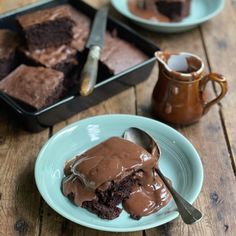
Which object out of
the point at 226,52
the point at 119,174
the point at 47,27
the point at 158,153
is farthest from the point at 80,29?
the point at 119,174

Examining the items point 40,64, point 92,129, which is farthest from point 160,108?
point 40,64

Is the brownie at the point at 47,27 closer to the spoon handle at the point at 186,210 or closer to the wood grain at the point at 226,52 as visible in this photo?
the wood grain at the point at 226,52

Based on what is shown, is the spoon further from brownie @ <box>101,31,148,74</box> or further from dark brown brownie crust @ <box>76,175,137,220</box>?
brownie @ <box>101,31,148,74</box>

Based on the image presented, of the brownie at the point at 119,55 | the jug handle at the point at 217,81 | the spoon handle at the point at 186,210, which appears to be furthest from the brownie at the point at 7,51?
the spoon handle at the point at 186,210

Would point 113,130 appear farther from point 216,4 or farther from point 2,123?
point 216,4

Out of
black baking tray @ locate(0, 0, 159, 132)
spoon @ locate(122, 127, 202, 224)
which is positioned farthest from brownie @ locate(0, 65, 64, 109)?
spoon @ locate(122, 127, 202, 224)

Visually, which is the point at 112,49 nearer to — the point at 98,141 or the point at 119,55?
the point at 119,55
